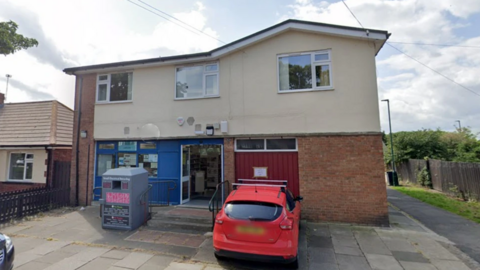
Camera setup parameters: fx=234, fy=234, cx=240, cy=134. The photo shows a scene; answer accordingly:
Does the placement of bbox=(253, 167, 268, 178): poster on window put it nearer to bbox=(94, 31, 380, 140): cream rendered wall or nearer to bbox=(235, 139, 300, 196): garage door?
bbox=(235, 139, 300, 196): garage door

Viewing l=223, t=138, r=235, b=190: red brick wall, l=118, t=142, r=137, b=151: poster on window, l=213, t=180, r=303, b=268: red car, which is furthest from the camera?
l=118, t=142, r=137, b=151: poster on window

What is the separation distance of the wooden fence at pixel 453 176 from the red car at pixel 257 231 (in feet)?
38.0

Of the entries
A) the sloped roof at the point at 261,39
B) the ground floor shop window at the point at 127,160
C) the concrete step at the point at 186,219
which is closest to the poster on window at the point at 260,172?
the concrete step at the point at 186,219

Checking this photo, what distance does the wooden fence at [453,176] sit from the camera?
10.7m

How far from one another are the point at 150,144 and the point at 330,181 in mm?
6394

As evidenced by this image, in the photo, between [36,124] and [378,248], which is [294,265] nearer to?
[378,248]

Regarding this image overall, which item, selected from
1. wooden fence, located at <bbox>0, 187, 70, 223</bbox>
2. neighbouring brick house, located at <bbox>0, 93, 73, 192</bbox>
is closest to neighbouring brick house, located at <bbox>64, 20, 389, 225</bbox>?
wooden fence, located at <bbox>0, 187, 70, 223</bbox>

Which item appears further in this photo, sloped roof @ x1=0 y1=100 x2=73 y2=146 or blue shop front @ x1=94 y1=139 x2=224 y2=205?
sloped roof @ x1=0 y1=100 x2=73 y2=146

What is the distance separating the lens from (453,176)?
1225 centimetres

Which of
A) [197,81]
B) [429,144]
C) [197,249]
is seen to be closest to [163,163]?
[197,81]

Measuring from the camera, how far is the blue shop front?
8328mm

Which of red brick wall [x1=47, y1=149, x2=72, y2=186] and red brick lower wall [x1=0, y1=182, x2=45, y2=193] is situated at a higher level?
red brick wall [x1=47, y1=149, x2=72, y2=186]

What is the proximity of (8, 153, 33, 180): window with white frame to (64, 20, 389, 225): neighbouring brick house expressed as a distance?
12.1ft

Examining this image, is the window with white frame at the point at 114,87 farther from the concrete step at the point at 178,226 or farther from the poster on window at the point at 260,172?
the poster on window at the point at 260,172
